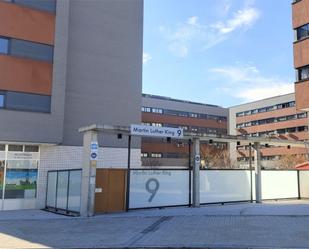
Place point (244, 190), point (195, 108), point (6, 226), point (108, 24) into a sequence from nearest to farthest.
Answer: point (6, 226) < point (244, 190) < point (108, 24) < point (195, 108)

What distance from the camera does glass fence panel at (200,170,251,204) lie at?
2309 cm

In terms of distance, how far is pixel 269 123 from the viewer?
8919cm

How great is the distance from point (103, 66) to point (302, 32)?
12.4m

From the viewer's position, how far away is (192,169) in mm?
22750

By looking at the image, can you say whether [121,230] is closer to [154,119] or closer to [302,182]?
[302,182]

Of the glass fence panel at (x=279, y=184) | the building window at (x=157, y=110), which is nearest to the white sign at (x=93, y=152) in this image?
the glass fence panel at (x=279, y=184)

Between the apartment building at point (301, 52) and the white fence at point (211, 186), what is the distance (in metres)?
4.56

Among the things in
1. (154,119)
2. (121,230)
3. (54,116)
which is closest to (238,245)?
(121,230)

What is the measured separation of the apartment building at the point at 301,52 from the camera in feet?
85.6

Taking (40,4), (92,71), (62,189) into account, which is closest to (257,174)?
(62,189)

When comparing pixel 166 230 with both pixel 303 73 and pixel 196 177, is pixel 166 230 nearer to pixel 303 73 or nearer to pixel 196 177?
pixel 196 177

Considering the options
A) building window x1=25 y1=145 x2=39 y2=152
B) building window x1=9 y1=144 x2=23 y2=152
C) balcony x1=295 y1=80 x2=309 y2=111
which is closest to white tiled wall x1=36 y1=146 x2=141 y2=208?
building window x1=25 y1=145 x2=39 y2=152

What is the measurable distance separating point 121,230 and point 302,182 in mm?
15843

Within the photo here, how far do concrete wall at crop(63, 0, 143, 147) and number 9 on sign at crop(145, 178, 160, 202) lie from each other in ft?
22.9
